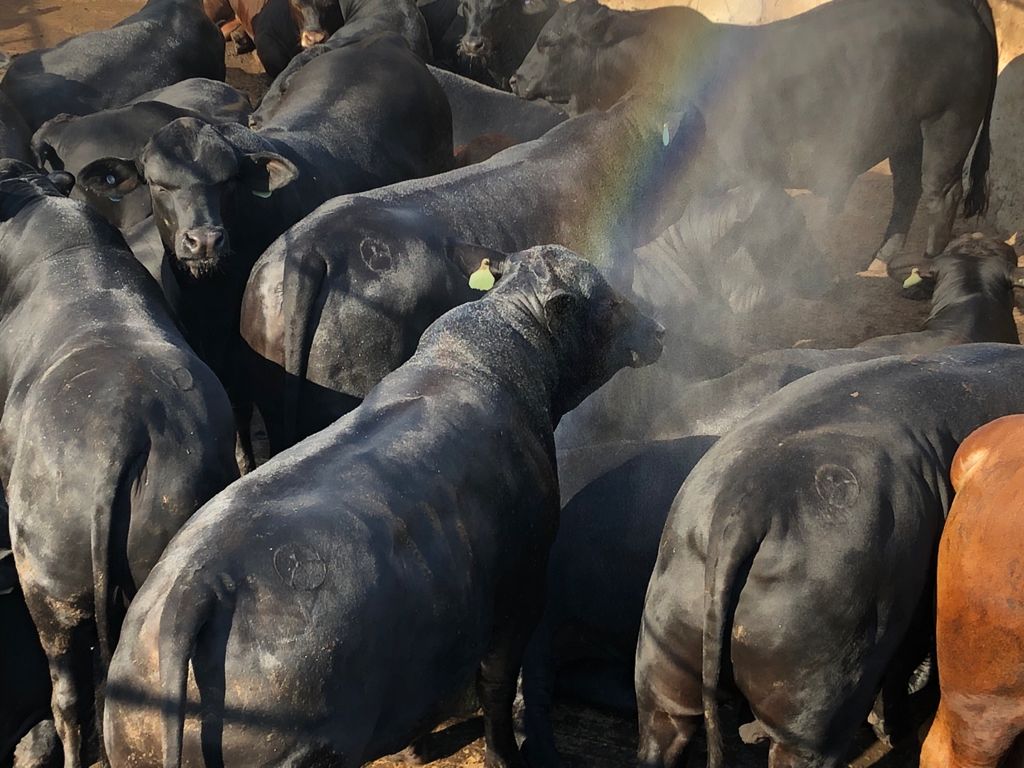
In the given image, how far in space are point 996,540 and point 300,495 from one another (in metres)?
2.24

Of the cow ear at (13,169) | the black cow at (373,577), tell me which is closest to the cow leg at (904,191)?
the black cow at (373,577)

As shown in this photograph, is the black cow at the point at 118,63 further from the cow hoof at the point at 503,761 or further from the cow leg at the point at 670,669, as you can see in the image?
the cow leg at the point at 670,669

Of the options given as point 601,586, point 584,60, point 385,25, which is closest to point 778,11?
point 584,60

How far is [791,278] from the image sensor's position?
9023mm

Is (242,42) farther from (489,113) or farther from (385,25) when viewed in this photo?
(489,113)

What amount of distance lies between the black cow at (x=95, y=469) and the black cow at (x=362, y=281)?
80 cm

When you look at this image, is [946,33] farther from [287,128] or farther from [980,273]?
[287,128]

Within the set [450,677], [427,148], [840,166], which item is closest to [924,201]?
[840,166]

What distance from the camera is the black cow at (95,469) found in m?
4.79

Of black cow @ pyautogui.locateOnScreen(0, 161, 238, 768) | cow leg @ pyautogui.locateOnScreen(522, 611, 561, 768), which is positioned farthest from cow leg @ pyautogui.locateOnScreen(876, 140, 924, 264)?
black cow @ pyautogui.locateOnScreen(0, 161, 238, 768)

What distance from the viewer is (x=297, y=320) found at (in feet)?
19.9

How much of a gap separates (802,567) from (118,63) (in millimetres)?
8766

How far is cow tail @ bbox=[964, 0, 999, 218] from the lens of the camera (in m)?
10.1

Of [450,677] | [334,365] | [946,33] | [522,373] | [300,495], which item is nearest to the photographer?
[300,495]
